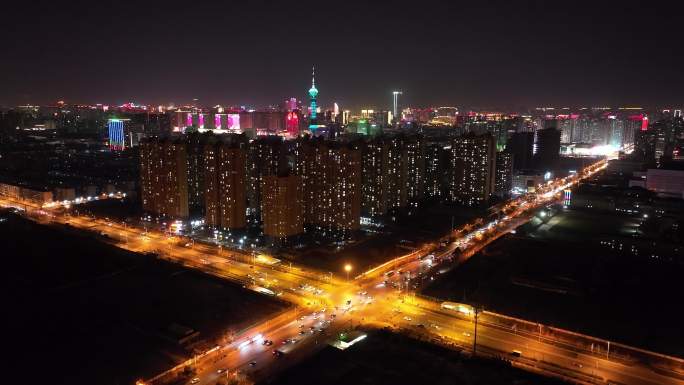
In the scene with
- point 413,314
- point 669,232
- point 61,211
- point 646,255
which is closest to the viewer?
point 413,314

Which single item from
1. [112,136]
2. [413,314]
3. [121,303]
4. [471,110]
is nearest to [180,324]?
[121,303]

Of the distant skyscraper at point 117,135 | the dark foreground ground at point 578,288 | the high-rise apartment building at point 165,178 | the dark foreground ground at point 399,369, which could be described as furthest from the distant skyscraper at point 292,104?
the dark foreground ground at point 399,369

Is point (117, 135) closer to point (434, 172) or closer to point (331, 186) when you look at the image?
point (434, 172)

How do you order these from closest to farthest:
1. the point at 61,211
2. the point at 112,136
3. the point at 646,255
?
the point at 646,255 → the point at 61,211 → the point at 112,136

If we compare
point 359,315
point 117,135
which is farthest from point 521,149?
point 117,135

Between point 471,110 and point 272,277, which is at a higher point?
point 471,110

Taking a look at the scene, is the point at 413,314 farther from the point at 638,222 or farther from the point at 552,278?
the point at 638,222

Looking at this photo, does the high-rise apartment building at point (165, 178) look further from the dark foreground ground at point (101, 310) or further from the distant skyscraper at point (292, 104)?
the distant skyscraper at point (292, 104)
